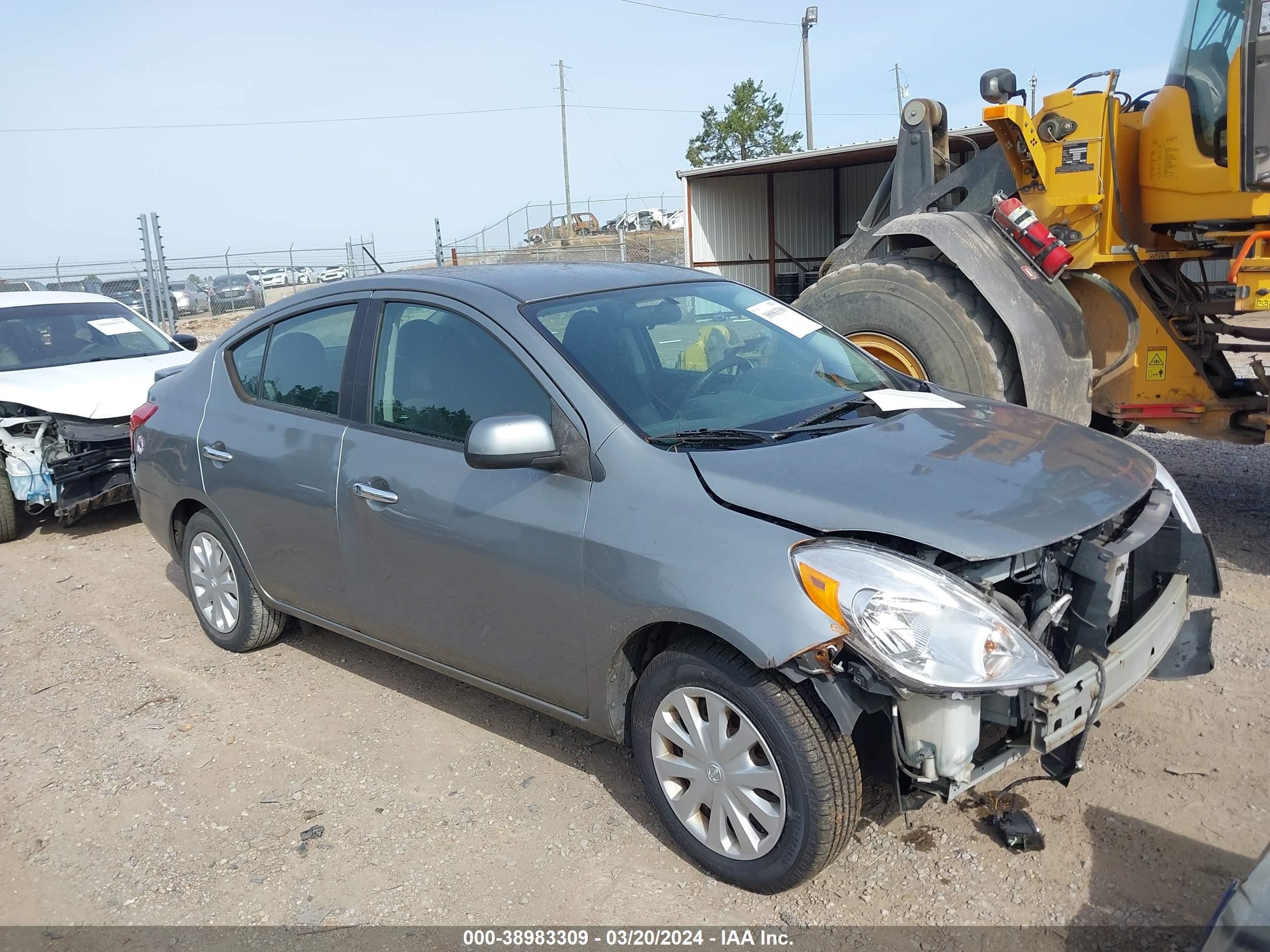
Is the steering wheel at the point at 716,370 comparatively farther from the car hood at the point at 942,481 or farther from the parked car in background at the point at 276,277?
the parked car in background at the point at 276,277

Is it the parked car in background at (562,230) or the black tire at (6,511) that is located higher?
the parked car in background at (562,230)

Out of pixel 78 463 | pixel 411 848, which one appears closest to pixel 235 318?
pixel 78 463

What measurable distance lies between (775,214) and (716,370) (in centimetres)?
1670

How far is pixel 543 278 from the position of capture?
3818 mm

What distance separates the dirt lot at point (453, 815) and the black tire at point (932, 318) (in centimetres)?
165

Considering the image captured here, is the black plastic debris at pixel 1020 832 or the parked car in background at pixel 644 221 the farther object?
the parked car in background at pixel 644 221

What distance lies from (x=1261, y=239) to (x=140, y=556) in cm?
691

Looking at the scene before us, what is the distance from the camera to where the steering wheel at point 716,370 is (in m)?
3.41

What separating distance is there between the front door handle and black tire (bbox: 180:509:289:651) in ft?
3.84

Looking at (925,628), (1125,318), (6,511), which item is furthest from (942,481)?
(6,511)

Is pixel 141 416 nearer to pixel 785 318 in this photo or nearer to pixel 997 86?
pixel 785 318

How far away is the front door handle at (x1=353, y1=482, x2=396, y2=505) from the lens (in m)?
3.63

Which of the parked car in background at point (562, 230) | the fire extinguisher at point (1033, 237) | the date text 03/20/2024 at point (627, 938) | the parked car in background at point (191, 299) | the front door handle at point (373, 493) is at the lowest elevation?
the date text 03/20/2024 at point (627, 938)

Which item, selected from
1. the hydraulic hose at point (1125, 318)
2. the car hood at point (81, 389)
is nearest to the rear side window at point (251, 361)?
the car hood at point (81, 389)
